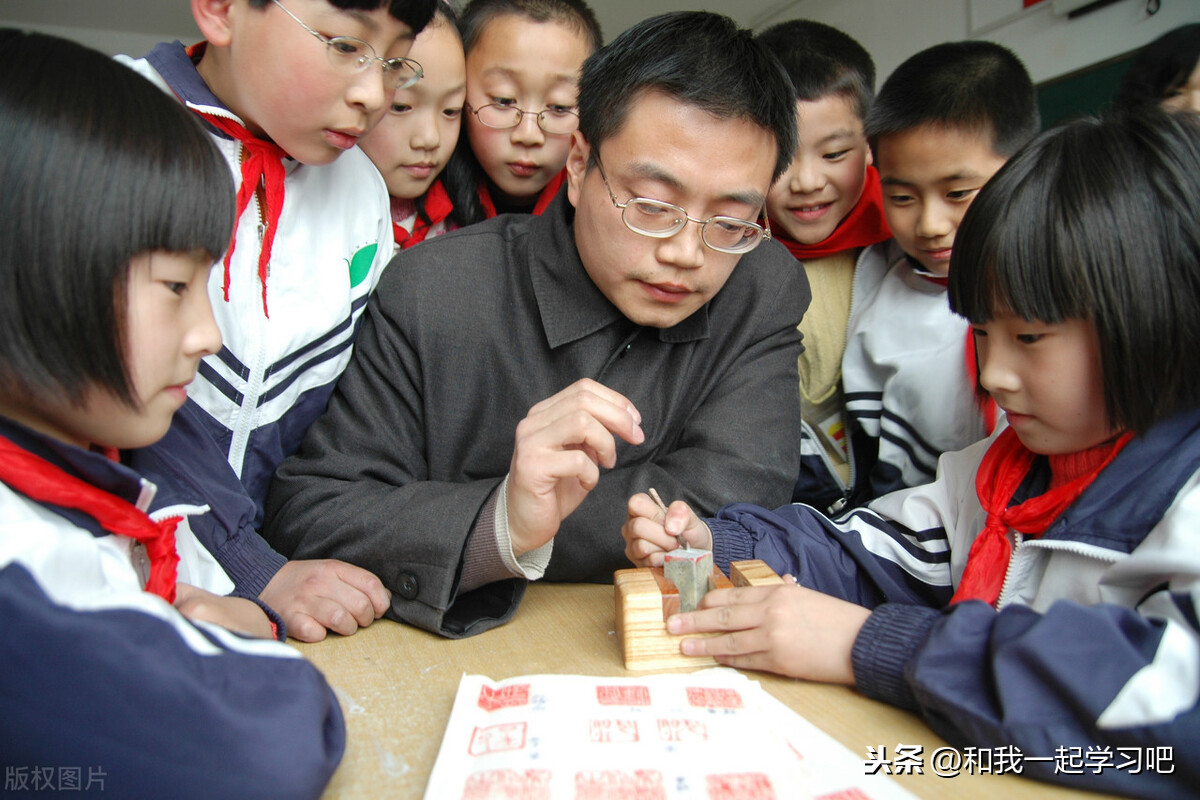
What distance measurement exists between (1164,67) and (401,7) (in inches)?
70.0

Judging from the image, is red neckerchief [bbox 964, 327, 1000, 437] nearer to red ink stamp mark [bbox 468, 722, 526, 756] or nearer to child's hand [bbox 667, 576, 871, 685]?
child's hand [bbox 667, 576, 871, 685]

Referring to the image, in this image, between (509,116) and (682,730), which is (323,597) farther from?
(509,116)

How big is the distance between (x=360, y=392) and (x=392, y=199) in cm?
60

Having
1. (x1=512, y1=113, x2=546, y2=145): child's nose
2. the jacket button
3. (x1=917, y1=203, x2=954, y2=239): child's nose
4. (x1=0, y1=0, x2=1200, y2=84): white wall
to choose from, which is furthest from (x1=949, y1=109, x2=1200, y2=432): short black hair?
(x1=0, y1=0, x2=1200, y2=84): white wall

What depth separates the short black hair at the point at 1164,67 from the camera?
1868mm

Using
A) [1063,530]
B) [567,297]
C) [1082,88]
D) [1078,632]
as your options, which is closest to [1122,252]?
[1063,530]

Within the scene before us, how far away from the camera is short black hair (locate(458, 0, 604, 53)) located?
6.02 feet

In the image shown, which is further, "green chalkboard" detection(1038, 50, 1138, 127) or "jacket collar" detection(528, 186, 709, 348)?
"green chalkboard" detection(1038, 50, 1138, 127)

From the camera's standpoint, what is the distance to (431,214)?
1.80 meters

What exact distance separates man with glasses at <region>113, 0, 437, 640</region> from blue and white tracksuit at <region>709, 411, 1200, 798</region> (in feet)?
2.01

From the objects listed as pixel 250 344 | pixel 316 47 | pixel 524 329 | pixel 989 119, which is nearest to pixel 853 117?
pixel 989 119

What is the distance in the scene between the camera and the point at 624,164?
124 cm

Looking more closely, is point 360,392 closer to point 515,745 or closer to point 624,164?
point 624,164

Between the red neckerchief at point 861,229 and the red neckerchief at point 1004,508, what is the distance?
877mm
